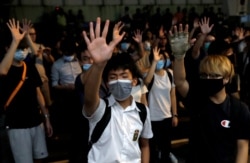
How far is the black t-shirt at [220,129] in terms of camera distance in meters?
2.49

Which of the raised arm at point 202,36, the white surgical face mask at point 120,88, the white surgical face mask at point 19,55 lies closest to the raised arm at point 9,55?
the white surgical face mask at point 19,55

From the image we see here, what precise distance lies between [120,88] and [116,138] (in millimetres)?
320

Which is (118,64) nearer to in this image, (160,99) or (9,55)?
(9,55)

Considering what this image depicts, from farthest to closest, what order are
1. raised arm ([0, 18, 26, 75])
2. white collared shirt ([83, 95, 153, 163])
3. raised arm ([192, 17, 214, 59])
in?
raised arm ([192, 17, 214, 59])
raised arm ([0, 18, 26, 75])
white collared shirt ([83, 95, 153, 163])

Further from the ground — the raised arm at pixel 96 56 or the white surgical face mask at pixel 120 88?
the raised arm at pixel 96 56

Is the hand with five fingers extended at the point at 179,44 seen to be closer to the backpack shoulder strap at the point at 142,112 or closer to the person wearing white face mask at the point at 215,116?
the person wearing white face mask at the point at 215,116

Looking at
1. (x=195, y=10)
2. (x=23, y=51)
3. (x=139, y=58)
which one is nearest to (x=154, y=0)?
(x=195, y=10)

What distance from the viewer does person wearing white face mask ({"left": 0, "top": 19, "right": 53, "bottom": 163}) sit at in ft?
11.3

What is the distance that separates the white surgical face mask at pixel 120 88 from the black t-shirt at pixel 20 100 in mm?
1388

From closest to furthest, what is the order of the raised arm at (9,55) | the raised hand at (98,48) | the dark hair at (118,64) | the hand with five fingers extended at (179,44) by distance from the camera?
the raised hand at (98,48) < the dark hair at (118,64) < the hand with five fingers extended at (179,44) < the raised arm at (9,55)

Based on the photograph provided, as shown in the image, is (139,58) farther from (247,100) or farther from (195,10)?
(195,10)

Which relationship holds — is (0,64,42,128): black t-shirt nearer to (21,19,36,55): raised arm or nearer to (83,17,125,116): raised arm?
(21,19,36,55): raised arm

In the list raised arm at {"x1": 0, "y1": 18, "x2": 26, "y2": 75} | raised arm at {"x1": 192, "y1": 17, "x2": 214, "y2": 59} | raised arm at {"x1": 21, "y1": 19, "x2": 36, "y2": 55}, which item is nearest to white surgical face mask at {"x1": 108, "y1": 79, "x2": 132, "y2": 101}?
raised arm at {"x1": 0, "y1": 18, "x2": 26, "y2": 75}

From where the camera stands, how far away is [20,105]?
3.49 metres
